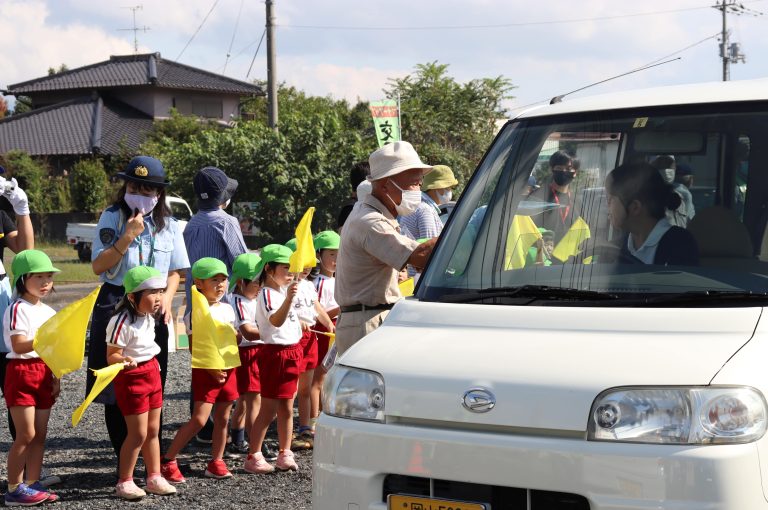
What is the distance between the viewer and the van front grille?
328 cm

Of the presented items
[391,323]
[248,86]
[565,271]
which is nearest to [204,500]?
[391,323]

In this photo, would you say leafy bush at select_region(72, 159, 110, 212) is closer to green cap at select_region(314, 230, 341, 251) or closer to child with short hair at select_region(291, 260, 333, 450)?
green cap at select_region(314, 230, 341, 251)

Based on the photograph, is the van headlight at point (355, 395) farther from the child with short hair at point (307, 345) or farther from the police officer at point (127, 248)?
the child with short hair at point (307, 345)

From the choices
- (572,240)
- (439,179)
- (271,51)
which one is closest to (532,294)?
(572,240)

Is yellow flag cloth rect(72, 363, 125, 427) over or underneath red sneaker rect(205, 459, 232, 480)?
over

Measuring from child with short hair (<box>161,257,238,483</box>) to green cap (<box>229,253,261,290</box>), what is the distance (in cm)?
31

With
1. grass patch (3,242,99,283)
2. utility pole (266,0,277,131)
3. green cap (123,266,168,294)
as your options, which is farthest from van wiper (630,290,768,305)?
utility pole (266,0,277,131)

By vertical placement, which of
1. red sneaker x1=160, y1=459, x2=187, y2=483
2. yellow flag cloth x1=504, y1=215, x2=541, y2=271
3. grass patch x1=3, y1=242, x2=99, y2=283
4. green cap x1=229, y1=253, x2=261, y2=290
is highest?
yellow flag cloth x1=504, y1=215, x2=541, y2=271

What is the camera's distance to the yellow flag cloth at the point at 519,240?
14.1 ft

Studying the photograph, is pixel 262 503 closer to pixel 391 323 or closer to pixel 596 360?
pixel 391 323

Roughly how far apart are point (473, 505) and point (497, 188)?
1.65m

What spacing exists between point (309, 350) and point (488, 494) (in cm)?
458

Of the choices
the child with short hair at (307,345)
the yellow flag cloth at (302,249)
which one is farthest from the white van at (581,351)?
the child with short hair at (307,345)

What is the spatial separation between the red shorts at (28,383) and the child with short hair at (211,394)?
939 mm
